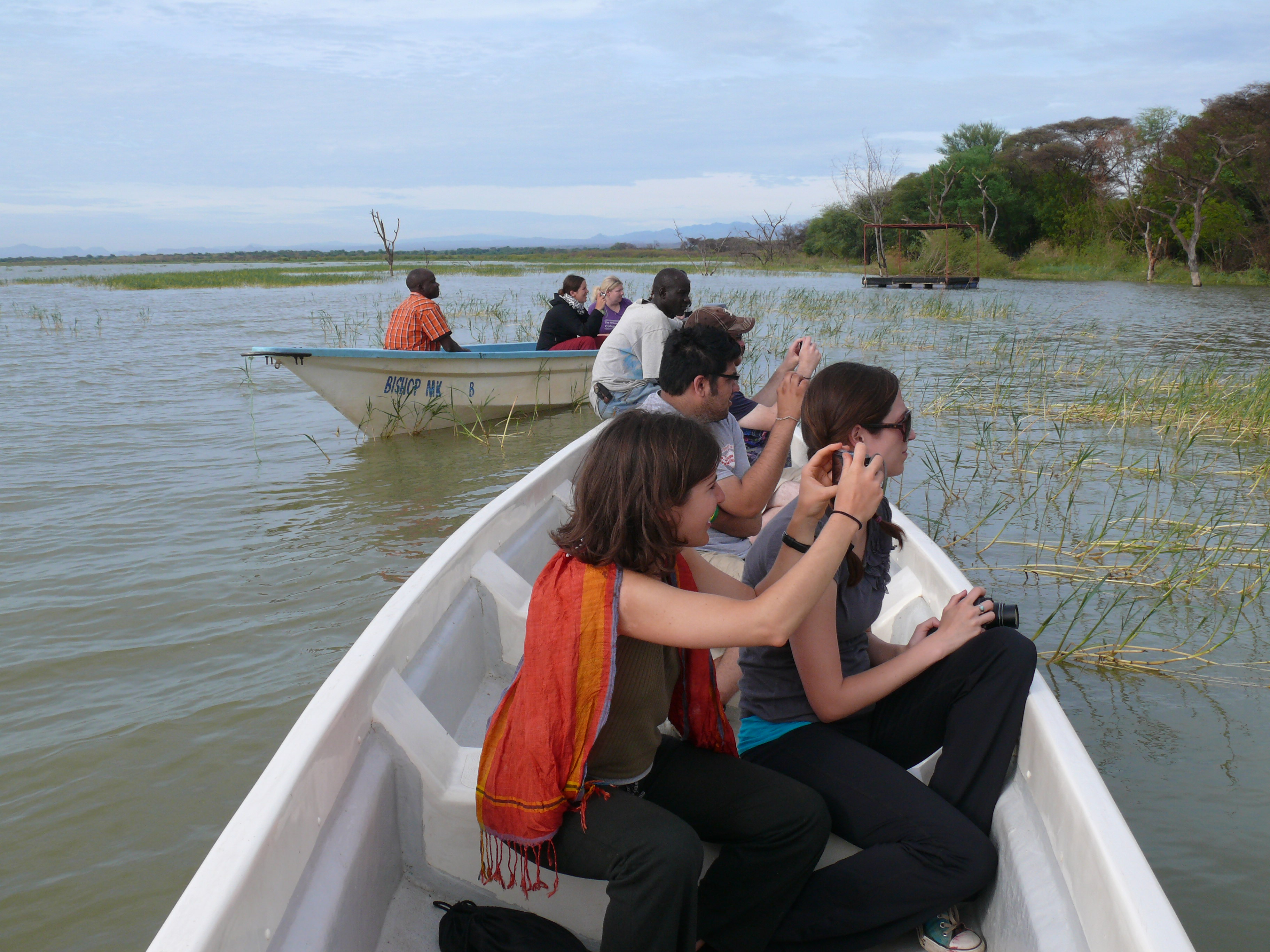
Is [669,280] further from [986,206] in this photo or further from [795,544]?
[986,206]

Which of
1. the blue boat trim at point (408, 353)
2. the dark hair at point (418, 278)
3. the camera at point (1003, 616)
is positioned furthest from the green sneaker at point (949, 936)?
the dark hair at point (418, 278)

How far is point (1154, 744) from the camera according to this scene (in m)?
3.16

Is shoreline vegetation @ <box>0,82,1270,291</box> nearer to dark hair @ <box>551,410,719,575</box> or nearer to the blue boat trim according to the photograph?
the blue boat trim

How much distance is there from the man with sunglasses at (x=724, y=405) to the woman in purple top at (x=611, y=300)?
5304 mm

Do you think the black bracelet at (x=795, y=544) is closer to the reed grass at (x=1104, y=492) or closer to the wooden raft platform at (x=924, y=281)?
the reed grass at (x=1104, y=492)

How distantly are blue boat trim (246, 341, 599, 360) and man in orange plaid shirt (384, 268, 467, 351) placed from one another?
0.47ft

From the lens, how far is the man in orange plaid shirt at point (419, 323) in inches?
312

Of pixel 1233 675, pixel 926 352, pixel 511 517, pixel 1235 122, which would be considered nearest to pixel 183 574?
pixel 511 517

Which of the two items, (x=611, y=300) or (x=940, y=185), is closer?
(x=611, y=300)

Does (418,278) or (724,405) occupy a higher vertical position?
(418,278)

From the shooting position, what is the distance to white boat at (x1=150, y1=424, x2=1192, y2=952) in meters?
1.23

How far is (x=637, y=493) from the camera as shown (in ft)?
5.15

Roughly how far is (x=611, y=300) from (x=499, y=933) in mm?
7416

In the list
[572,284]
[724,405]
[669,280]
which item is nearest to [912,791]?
[724,405]
